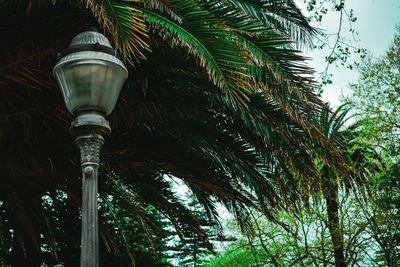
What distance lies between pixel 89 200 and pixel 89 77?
699 millimetres

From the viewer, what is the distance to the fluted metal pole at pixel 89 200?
3562 millimetres

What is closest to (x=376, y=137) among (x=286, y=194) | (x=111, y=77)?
(x=286, y=194)

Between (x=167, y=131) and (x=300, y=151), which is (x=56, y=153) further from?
(x=300, y=151)

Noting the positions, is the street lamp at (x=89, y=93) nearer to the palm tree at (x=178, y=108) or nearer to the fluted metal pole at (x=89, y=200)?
the fluted metal pole at (x=89, y=200)

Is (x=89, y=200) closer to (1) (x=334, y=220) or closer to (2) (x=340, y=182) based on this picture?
(2) (x=340, y=182)

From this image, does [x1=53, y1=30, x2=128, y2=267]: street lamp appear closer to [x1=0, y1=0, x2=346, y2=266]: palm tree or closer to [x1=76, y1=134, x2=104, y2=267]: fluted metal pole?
[x1=76, y1=134, x2=104, y2=267]: fluted metal pole

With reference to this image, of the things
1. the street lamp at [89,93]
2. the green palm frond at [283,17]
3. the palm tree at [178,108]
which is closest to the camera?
the street lamp at [89,93]

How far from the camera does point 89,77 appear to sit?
3.75 m

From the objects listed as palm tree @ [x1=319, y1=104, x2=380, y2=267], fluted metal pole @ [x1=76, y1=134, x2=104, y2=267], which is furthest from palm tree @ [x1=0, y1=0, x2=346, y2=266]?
palm tree @ [x1=319, y1=104, x2=380, y2=267]

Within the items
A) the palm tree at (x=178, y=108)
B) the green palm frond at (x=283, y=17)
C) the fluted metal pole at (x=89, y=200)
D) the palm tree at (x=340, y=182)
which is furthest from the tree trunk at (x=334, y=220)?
the fluted metal pole at (x=89, y=200)

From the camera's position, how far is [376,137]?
1527 cm

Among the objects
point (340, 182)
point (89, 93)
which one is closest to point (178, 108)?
point (89, 93)

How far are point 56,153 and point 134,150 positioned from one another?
3.53 feet

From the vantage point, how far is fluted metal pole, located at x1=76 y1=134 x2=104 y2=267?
356 cm
